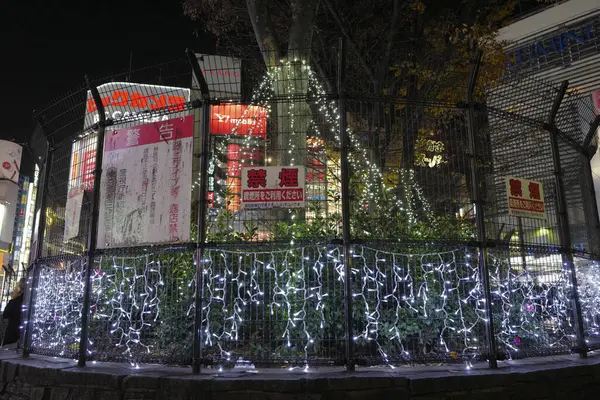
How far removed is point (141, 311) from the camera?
17.4 ft

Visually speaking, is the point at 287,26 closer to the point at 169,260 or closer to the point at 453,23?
the point at 453,23

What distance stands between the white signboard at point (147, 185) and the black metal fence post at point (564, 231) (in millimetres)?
4548

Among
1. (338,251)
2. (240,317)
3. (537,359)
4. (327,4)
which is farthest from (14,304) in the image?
(327,4)

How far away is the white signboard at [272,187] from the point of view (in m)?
4.87

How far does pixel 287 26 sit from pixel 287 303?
845 centimetres

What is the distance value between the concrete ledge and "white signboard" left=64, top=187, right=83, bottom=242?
1627 millimetres

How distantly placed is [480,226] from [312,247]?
72.8 inches

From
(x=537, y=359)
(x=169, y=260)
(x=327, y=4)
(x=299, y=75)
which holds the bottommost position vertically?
(x=537, y=359)

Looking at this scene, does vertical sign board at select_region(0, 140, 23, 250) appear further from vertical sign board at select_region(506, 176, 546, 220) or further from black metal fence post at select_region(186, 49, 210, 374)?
vertical sign board at select_region(506, 176, 546, 220)

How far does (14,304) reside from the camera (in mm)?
7578

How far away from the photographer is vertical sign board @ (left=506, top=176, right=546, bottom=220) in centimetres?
540

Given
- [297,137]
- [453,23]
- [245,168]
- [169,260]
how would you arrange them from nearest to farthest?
[245,168] < [169,260] < [297,137] < [453,23]

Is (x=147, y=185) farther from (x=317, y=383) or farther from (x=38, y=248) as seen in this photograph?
(x=317, y=383)

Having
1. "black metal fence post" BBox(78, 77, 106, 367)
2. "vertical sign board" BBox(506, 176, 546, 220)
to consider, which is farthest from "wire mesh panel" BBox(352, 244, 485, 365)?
"black metal fence post" BBox(78, 77, 106, 367)
